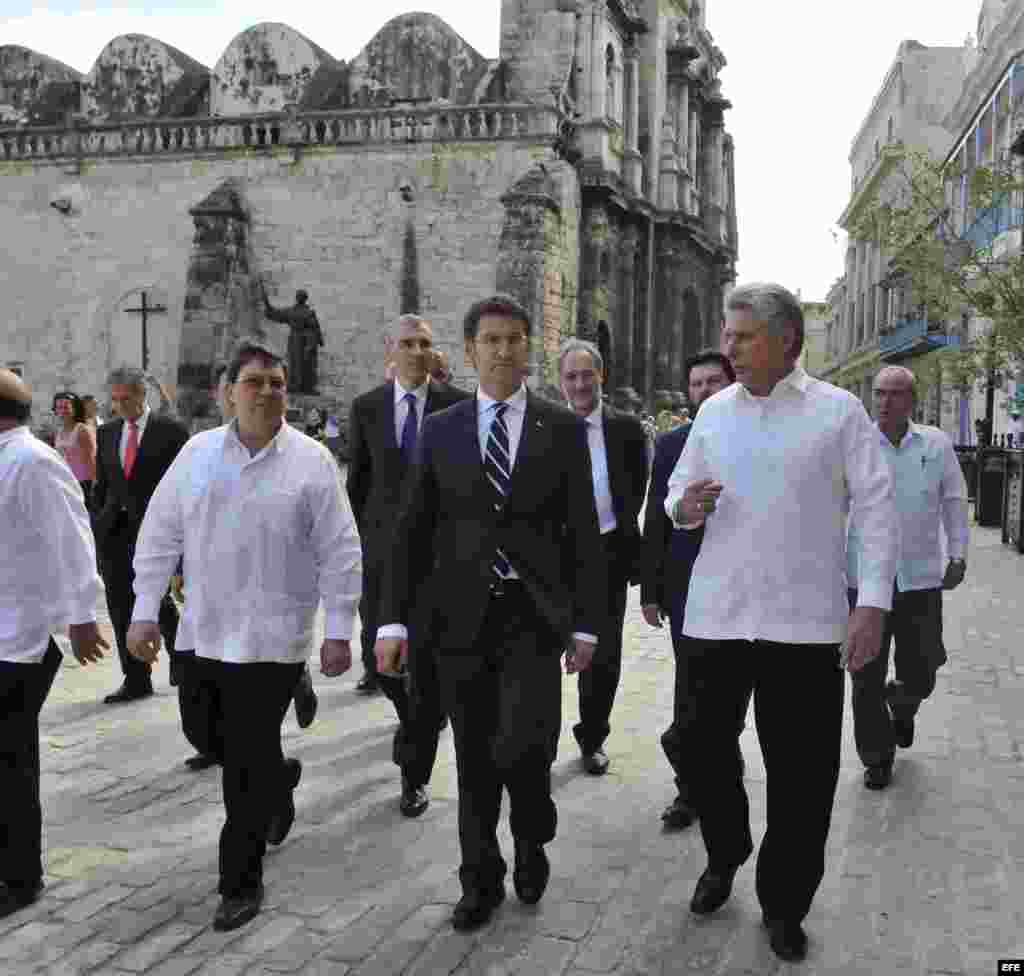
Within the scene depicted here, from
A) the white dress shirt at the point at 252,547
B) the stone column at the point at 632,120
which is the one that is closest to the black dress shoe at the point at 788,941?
the white dress shirt at the point at 252,547

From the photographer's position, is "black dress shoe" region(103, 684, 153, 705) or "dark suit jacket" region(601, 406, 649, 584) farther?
"black dress shoe" region(103, 684, 153, 705)

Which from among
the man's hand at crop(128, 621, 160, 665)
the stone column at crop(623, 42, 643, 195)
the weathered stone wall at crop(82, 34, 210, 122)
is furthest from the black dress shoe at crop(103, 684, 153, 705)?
the stone column at crop(623, 42, 643, 195)

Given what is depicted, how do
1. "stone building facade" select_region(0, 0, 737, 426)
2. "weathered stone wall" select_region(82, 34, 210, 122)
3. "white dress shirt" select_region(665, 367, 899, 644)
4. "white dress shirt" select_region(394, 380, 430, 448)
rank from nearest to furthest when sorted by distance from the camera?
"white dress shirt" select_region(665, 367, 899, 644), "white dress shirt" select_region(394, 380, 430, 448), "stone building facade" select_region(0, 0, 737, 426), "weathered stone wall" select_region(82, 34, 210, 122)

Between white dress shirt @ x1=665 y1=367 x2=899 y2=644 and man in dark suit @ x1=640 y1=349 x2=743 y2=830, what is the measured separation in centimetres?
77

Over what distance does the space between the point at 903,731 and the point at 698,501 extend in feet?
9.62

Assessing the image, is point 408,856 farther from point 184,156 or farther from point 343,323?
point 184,156

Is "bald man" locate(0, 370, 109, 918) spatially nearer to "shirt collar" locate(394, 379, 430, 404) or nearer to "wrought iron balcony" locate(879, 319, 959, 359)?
"shirt collar" locate(394, 379, 430, 404)

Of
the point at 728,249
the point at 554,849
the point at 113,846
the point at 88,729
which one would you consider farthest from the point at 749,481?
the point at 728,249

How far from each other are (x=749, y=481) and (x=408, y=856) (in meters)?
2.05

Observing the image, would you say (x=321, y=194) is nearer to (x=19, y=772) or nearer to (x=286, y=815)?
(x=286, y=815)

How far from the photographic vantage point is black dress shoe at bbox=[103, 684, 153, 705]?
23.1 feet

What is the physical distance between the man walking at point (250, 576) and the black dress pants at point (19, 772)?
0.41 m

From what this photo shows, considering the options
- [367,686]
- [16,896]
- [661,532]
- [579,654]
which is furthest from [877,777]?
[16,896]

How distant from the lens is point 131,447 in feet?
23.1
